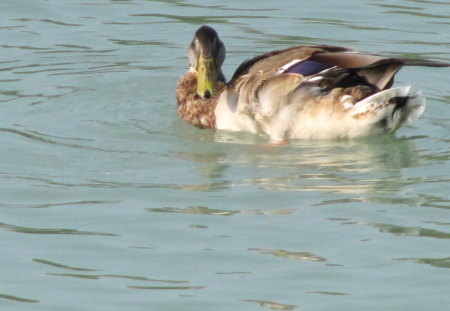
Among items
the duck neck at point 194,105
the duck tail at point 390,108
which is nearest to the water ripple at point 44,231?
the duck tail at point 390,108

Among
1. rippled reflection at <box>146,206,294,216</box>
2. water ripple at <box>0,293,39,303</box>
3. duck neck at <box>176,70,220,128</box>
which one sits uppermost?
duck neck at <box>176,70,220,128</box>

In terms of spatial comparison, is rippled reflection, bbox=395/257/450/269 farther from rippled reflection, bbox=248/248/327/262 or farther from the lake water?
rippled reflection, bbox=248/248/327/262

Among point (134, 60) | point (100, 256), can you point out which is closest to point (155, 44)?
point (134, 60)

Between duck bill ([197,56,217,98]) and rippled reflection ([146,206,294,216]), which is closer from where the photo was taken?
rippled reflection ([146,206,294,216])

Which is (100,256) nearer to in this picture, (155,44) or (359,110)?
(359,110)

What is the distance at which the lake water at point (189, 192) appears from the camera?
7812 millimetres

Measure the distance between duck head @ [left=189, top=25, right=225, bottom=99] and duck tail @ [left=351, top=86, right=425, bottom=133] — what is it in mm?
1568

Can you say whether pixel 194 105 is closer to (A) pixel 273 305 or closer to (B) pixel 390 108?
(B) pixel 390 108

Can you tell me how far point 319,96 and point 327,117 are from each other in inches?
7.7

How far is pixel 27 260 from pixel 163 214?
3.94ft

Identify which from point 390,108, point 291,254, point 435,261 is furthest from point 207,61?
point 435,261

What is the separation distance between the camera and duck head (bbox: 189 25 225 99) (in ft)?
39.4

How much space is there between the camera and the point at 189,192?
31.5 feet

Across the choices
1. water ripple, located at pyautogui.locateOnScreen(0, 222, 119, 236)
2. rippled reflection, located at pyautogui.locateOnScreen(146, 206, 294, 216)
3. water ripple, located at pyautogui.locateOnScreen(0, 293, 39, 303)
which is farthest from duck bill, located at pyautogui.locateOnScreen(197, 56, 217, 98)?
water ripple, located at pyautogui.locateOnScreen(0, 293, 39, 303)
